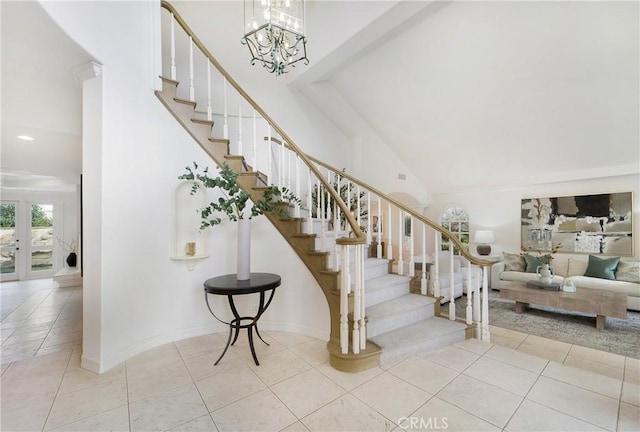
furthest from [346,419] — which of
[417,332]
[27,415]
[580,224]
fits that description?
[580,224]

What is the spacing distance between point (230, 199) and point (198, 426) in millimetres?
1747

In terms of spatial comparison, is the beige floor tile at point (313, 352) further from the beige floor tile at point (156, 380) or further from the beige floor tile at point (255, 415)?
the beige floor tile at point (156, 380)

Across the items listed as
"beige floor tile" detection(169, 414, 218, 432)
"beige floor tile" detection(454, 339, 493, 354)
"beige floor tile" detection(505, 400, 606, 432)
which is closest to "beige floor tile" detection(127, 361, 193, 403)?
"beige floor tile" detection(169, 414, 218, 432)

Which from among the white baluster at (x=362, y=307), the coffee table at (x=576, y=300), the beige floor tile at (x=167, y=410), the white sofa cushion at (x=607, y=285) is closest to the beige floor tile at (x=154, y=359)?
the beige floor tile at (x=167, y=410)

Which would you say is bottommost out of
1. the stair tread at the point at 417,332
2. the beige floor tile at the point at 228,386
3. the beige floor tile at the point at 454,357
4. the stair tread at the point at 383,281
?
the beige floor tile at the point at 228,386

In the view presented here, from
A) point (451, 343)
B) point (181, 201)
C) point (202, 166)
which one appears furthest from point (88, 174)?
point (451, 343)

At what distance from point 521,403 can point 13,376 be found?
3.86 meters

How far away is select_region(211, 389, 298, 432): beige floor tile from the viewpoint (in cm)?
169

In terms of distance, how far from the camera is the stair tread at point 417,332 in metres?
2.51

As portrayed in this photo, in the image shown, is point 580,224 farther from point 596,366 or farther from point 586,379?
point 586,379

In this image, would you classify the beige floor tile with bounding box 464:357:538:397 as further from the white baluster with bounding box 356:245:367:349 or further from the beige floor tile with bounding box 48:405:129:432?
the beige floor tile with bounding box 48:405:129:432

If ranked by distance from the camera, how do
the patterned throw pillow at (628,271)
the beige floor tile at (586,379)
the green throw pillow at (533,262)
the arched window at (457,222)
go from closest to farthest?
the beige floor tile at (586,379)
the patterned throw pillow at (628,271)
the green throw pillow at (533,262)
the arched window at (457,222)

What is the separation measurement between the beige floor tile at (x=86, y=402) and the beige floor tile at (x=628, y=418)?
320 centimetres

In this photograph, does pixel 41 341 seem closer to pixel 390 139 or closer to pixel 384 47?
pixel 384 47
